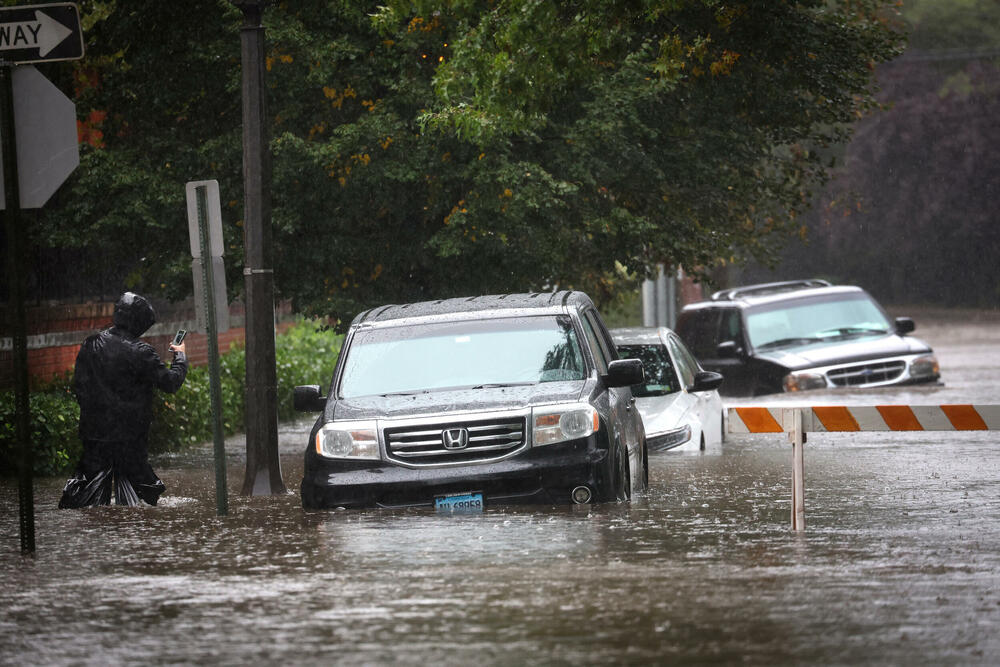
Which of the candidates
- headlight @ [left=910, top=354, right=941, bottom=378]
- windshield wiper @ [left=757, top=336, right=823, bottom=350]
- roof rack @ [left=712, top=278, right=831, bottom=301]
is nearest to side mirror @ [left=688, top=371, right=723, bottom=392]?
headlight @ [left=910, top=354, right=941, bottom=378]

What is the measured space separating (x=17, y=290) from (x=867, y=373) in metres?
15.5

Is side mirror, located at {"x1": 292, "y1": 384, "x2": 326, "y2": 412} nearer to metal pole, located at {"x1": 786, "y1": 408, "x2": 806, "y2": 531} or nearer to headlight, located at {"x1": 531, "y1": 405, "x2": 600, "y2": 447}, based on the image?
headlight, located at {"x1": 531, "y1": 405, "x2": 600, "y2": 447}

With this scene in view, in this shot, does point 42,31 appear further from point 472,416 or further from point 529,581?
point 529,581

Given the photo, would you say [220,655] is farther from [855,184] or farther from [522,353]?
[855,184]

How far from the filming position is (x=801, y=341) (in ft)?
83.7

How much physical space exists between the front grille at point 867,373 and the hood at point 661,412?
6.27m

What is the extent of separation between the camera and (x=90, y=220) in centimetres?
1984

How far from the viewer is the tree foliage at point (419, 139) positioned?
A: 18547mm

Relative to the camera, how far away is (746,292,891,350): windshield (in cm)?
2553

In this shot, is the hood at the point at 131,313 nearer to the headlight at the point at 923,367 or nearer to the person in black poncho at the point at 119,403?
the person in black poncho at the point at 119,403

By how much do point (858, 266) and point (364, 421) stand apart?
190 feet

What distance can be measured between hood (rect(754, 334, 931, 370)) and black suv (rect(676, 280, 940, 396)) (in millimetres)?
13

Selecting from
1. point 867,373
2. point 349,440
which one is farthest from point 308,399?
point 867,373

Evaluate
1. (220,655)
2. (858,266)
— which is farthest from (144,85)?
(858,266)
